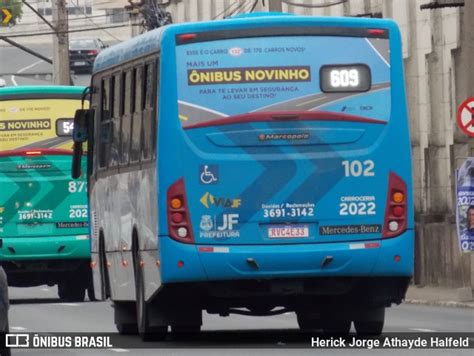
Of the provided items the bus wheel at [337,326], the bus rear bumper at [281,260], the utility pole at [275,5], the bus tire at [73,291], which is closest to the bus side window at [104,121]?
the bus wheel at [337,326]

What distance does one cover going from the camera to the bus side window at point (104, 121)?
74.8 feet

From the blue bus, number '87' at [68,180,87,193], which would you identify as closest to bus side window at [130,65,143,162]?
the blue bus

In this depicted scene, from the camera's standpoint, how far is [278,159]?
19453 mm

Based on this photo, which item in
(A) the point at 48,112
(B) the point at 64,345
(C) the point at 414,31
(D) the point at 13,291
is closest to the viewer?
(B) the point at 64,345

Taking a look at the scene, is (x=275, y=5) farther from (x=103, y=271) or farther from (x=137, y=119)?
(x=137, y=119)

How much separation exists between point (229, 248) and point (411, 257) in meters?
1.87

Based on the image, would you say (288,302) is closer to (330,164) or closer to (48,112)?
(330,164)

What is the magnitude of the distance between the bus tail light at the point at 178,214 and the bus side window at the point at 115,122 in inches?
117

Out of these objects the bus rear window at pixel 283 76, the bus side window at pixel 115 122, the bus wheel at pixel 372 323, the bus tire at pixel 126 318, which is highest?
the bus rear window at pixel 283 76

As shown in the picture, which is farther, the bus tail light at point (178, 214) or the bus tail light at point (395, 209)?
the bus tail light at point (395, 209)

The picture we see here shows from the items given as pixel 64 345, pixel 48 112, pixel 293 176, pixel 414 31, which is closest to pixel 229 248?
pixel 293 176

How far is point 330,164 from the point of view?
1953 centimetres

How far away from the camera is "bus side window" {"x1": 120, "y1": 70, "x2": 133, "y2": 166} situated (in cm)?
2150

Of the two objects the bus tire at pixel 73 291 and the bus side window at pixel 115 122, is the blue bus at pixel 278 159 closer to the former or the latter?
the bus side window at pixel 115 122
